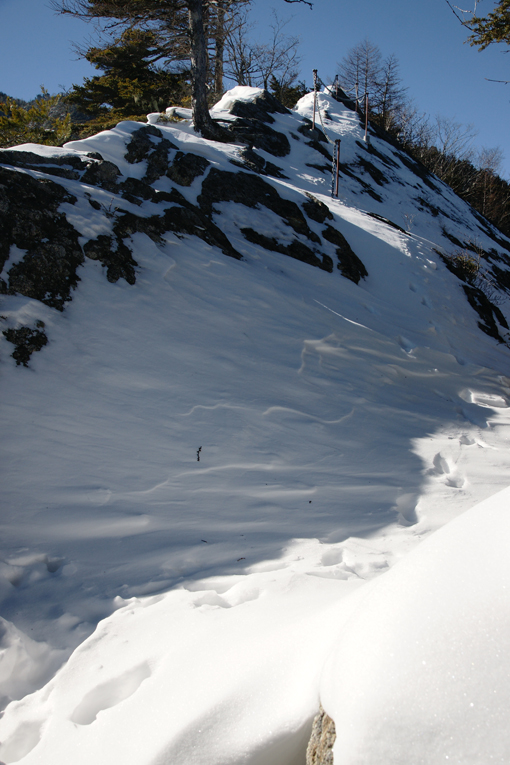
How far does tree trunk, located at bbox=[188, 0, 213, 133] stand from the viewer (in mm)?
9156

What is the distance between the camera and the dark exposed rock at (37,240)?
4012 mm

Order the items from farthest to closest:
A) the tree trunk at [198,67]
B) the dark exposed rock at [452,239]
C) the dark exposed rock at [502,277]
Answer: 1. the dark exposed rock at [452,239]
2. the dark exposed rock at [502,277]
3. the tree trunk at [198,67]

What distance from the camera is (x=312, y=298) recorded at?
596 cm

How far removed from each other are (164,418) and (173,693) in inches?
92.2

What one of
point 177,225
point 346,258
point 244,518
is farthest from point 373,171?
point 244,518

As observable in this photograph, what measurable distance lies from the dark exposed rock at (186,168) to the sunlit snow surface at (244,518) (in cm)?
35

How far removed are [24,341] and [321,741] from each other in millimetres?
3550

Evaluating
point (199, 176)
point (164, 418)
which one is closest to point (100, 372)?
point (164, 418)

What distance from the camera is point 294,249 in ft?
22.4

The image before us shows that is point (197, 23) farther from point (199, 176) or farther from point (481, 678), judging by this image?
point (481, 678)

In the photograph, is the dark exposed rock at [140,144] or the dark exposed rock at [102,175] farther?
the dark exposed rock at [140,144]

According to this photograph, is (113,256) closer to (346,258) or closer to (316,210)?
(346,258)

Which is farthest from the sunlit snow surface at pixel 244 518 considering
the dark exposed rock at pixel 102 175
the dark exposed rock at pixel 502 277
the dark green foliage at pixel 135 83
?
the dark green foliage at pixel 135 83

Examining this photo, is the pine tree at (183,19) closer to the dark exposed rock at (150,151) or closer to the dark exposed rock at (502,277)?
→ the dark exposed rock at (150,151)
